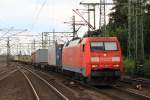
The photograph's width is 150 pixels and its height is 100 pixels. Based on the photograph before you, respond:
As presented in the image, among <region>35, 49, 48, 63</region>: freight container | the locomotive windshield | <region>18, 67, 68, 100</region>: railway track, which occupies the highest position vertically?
the locomotive windshield

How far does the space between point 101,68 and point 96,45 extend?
5.29 ft

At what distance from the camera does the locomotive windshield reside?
25.6 metres

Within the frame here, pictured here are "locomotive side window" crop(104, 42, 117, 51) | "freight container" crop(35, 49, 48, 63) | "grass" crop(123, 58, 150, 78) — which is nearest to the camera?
"locomotive side window" crop(104, 42, 117, 51)

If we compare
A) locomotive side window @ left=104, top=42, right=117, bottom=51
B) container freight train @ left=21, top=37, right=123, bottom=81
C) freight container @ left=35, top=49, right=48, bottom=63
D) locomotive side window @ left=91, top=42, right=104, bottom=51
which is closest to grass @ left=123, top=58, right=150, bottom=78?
locomotive side window @ left=104, top=42, right=117, bottom=51

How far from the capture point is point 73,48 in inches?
1206

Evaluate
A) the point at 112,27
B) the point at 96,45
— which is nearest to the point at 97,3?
the point at 96,45

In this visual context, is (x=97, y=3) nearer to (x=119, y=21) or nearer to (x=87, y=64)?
(x=87, y=64)


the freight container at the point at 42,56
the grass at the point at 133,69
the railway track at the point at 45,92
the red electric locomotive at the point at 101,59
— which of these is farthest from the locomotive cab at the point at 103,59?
the freight container at the point at 42,56

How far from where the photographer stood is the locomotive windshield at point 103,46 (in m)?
25.6

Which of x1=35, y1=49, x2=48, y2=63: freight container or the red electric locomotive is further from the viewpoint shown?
x1=35, y1=49, x2=48, y2=63: freight container

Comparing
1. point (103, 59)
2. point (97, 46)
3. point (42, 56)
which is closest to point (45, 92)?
point (103, 59)

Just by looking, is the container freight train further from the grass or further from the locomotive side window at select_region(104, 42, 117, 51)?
the grass

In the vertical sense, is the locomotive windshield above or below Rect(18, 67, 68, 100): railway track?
above

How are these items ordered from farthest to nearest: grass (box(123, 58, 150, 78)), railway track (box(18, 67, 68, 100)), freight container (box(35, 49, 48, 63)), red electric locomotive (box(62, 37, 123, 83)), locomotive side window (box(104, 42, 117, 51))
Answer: freight container (box(35, 49, 48, 63)), grass (box(123, 58, 150, 78)), locomotive side window (box(104, 42, 117, 51)), red electric locomotive (box(62, 37, 123, 83)), railway track (box(18, 67, 68, 100))
